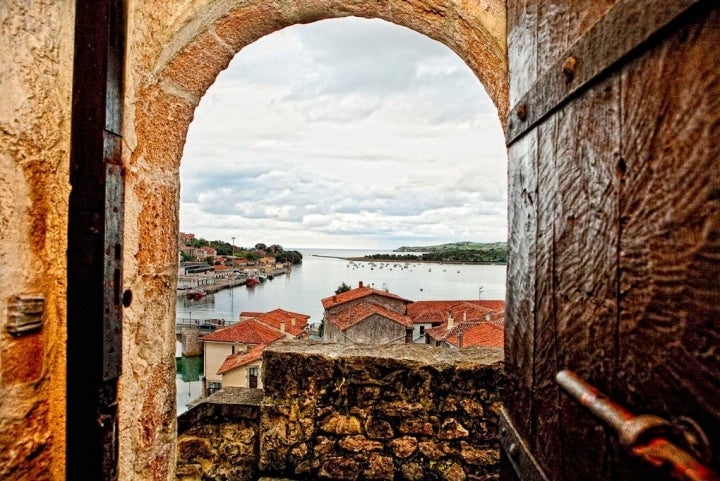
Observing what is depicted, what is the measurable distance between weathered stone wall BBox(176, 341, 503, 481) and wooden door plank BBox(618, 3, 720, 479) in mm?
1693

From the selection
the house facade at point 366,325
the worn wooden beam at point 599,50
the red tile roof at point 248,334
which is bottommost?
the red tile roof at point 248,334

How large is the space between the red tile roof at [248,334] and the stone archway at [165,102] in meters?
16.1

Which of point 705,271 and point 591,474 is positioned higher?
point 705,271

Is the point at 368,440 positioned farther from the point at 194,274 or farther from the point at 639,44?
the point at 194,274

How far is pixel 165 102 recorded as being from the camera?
1369mm

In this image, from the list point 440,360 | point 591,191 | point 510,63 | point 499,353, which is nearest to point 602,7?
point 591,191

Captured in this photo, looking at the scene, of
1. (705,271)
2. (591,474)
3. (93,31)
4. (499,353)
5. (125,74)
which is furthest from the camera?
(499,353)

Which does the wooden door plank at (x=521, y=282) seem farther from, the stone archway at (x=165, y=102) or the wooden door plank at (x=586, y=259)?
the stone archway at (x=165, y=102)

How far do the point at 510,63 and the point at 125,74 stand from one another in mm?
1140

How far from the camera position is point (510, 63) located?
3.72 ft

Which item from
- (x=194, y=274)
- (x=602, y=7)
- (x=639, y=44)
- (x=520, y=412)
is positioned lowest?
(x=194, y=274)

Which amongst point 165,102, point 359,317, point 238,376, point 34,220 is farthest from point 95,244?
point 359,317

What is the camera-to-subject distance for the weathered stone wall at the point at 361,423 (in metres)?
2.17

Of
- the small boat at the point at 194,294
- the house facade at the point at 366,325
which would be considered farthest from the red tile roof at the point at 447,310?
the small boat at the point at 194,294
